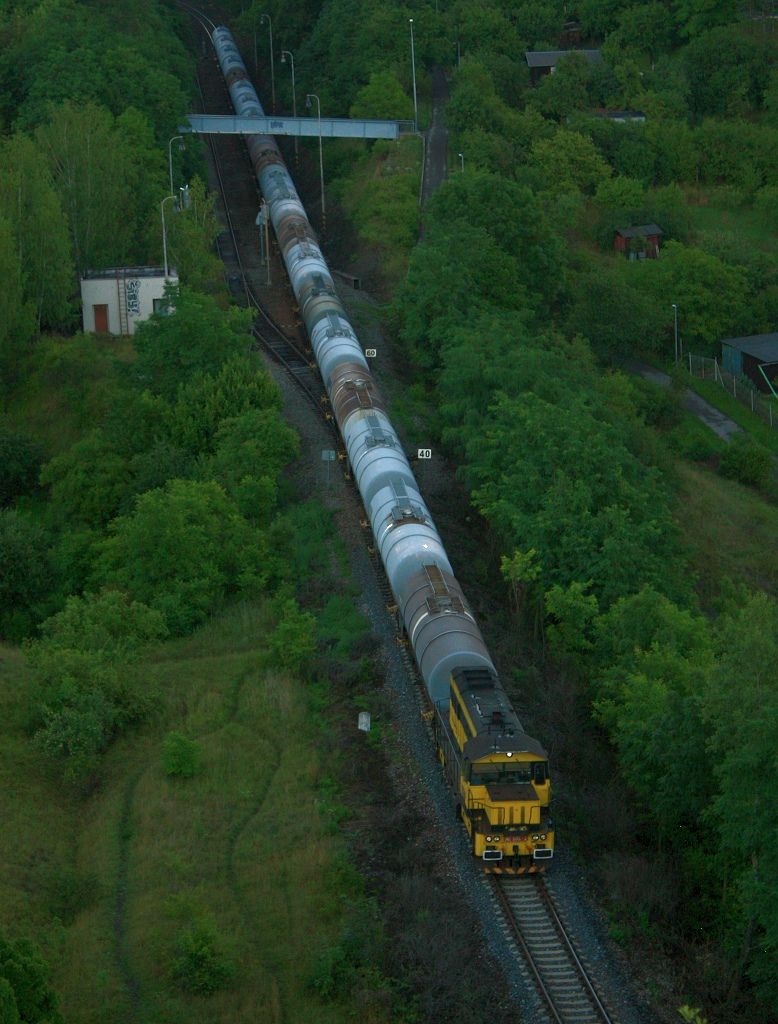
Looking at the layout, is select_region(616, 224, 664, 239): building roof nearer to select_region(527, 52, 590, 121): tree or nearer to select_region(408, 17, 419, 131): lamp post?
select_region(527, 52, 590, 121): tree

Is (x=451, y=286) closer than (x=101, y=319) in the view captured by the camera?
Yes

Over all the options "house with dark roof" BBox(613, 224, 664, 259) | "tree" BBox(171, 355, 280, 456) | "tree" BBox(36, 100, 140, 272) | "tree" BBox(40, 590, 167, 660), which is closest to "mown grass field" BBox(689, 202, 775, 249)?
"house with dark roof" BBox(613, 224, 664, 259)

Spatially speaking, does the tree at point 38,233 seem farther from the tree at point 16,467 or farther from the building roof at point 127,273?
the tree at point 16,467

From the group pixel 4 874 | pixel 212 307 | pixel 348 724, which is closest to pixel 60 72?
Result: pixel 212 307

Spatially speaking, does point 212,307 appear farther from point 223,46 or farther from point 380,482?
point 223,46

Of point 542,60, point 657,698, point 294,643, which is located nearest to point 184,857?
point 294,643

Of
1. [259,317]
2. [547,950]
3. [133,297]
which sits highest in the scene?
[133,297]

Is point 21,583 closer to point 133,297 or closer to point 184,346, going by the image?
point 184,346
